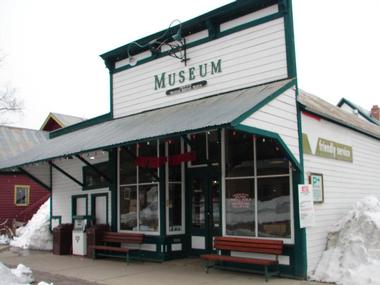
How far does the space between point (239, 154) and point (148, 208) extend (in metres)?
3.51

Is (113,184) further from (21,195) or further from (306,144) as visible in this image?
(21,195)

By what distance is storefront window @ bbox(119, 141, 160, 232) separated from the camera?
12898 mm

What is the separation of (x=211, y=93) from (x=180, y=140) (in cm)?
181

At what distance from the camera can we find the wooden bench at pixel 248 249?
9.62 m

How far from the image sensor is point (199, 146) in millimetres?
12766

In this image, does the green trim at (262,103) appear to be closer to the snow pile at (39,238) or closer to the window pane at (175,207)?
the window pane at (175,207)

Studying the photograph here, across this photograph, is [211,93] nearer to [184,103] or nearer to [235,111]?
[184,103]

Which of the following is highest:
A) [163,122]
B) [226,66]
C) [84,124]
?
[226,66]

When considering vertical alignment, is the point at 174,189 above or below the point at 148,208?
above

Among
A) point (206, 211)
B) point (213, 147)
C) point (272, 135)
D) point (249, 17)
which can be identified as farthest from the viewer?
point (206, 211)

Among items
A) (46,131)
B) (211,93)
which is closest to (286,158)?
(211,93)

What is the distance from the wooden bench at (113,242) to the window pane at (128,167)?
1.59 metres

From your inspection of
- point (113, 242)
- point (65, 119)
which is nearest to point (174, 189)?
point (113, 242)

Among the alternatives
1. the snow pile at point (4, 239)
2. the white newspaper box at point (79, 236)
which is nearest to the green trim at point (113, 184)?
the white newspaper box at point (79, 236)
